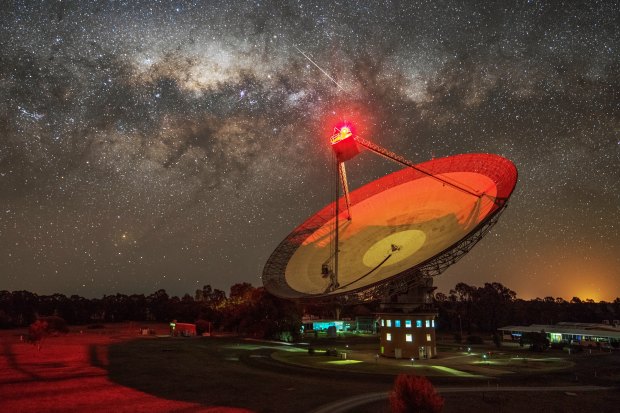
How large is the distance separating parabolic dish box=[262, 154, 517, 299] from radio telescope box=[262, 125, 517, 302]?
0.11 meters

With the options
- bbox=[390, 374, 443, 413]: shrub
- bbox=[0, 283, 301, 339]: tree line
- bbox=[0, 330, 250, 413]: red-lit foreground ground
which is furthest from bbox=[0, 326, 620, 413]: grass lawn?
bbox=[0, 283, 301, 339]: tree line

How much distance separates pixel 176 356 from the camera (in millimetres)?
49875

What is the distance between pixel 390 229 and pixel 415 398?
2905 cm

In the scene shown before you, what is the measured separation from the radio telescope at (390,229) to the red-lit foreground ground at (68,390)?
16491 millimetres

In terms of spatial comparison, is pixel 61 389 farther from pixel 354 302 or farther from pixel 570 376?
pixel 570 376

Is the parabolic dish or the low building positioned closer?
the parabolic dish

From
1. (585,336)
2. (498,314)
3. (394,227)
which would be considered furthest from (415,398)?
(498,314)

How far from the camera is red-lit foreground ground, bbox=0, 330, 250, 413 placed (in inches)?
1020

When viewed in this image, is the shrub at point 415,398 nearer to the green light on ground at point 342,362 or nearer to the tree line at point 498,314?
the green light on ground at point 342,362

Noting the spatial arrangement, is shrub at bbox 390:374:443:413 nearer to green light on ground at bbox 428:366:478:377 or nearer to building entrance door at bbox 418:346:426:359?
green light on ground at bbox 428:366:478:377

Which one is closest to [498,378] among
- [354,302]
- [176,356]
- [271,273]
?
[354,302]

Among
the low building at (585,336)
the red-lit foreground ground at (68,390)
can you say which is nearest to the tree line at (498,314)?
the low building at (585,336)

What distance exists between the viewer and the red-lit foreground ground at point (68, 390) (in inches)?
1020

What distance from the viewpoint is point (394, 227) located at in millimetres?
47969
